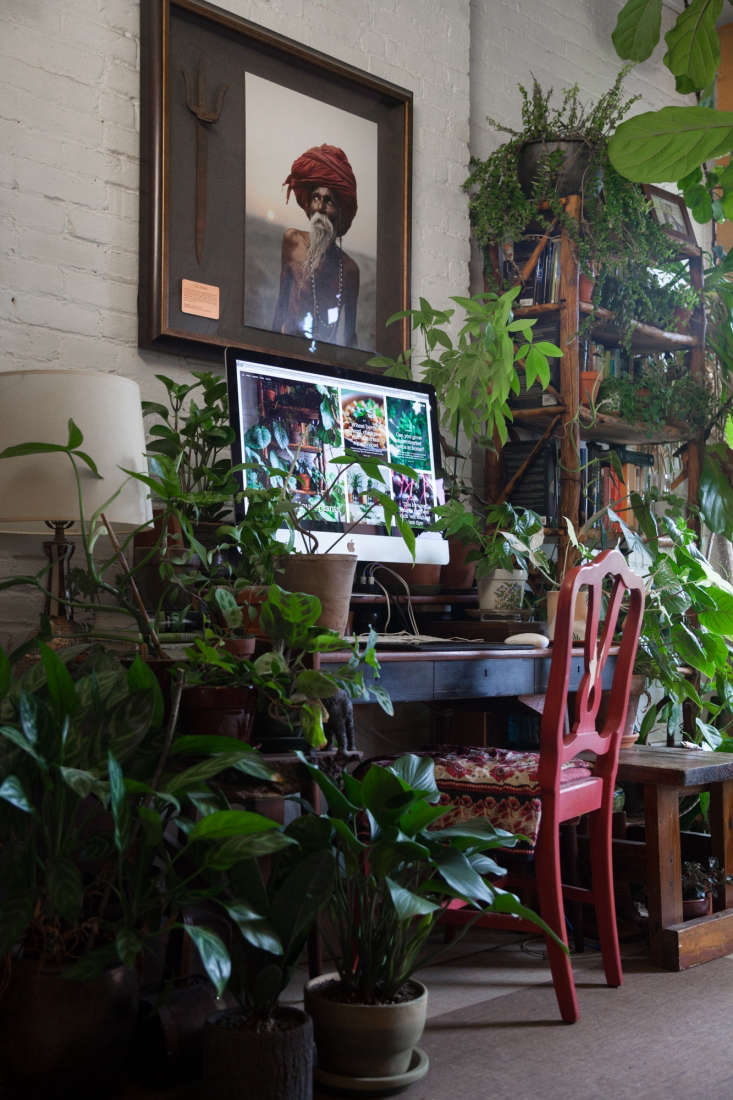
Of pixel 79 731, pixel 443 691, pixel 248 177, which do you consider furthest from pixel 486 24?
pixel 79 731

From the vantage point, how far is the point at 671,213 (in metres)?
3.83

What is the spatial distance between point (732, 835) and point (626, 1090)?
1172 millimetres

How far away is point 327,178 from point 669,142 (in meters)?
2.45

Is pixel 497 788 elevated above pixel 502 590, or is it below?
below

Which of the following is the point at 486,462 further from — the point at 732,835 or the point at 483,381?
the point at 732,835

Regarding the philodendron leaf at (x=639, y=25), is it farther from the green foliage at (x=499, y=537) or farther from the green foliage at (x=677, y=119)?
the green foliage at (x=499, y=537)

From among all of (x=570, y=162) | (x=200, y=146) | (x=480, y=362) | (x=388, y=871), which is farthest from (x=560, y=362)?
(x=388, y=871)

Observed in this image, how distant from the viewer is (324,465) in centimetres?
257

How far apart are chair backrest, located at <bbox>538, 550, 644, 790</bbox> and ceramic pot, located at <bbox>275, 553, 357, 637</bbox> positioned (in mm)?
420

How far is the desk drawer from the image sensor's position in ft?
7.52

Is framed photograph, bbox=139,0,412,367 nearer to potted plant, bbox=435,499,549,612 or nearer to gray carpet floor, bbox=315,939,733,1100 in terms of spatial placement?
potted plant, bbox=435,499,549,612

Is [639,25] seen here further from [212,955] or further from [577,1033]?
[577,1033]

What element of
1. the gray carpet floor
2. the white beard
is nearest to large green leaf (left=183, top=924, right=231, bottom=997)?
the gray carpet floor

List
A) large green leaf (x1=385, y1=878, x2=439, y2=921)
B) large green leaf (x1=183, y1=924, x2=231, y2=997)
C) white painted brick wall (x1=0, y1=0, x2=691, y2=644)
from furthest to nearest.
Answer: white painted brick wall (x1=0, y1=0, x2=691, y2=644) → large green leaf (x1=385, y1=878, x2=439, y2=921) → large green leaf (x1=183, y1=924, x2=231, y2=997)
